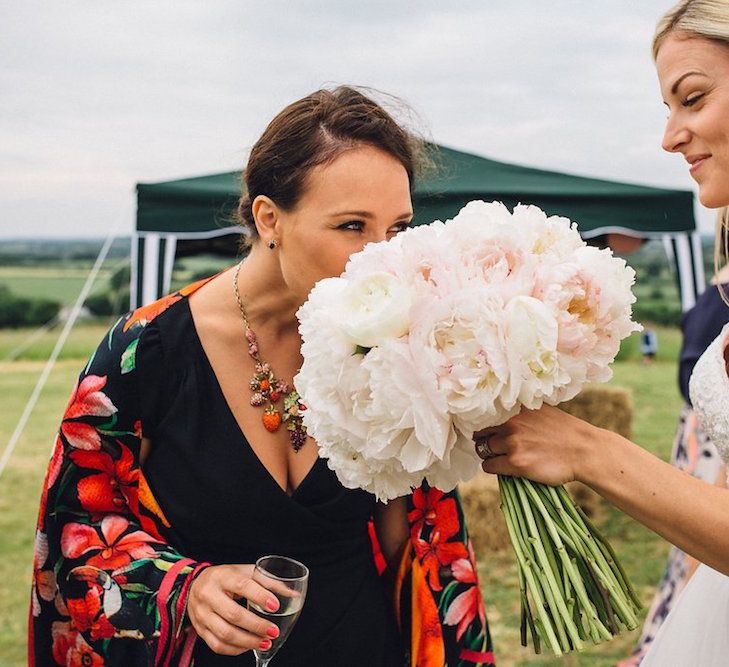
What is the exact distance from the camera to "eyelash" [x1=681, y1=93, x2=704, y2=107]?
194cm

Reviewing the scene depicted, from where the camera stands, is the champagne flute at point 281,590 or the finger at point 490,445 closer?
the finger at point 490,445

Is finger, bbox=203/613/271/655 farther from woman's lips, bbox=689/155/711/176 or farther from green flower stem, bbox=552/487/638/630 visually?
woman's lips, bbox=689/155/711/176

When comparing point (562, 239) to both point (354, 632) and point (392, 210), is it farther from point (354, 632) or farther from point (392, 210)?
point (354, 632)

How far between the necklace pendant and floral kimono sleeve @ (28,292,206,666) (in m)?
0.31

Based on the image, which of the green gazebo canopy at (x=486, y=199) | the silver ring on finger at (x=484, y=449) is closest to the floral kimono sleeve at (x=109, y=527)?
the silver ring on finger at (x=484, y=449)

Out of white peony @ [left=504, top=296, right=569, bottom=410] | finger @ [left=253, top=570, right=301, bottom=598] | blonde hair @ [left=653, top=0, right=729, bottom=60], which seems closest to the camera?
white peony @ [left=504, top=296, right=569, bottom=410]

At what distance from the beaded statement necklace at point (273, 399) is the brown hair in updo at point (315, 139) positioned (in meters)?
0.38

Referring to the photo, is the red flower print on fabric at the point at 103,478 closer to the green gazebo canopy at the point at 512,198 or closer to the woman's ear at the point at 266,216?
the woman's ear at the point at 266,216

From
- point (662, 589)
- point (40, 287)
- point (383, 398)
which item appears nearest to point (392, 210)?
point (383, 398)

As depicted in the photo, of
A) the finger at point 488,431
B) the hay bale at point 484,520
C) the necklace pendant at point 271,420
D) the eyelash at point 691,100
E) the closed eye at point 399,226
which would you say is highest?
the eyelash at point 691,100

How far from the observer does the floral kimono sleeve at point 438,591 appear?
2229 millimetres

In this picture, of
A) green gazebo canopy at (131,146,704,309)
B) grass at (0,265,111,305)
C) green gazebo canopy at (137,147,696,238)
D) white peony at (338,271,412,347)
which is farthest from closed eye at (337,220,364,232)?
grass at (0,265,111,305)

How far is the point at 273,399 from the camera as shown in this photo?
2244 millimetres

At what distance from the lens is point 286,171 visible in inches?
86.8
